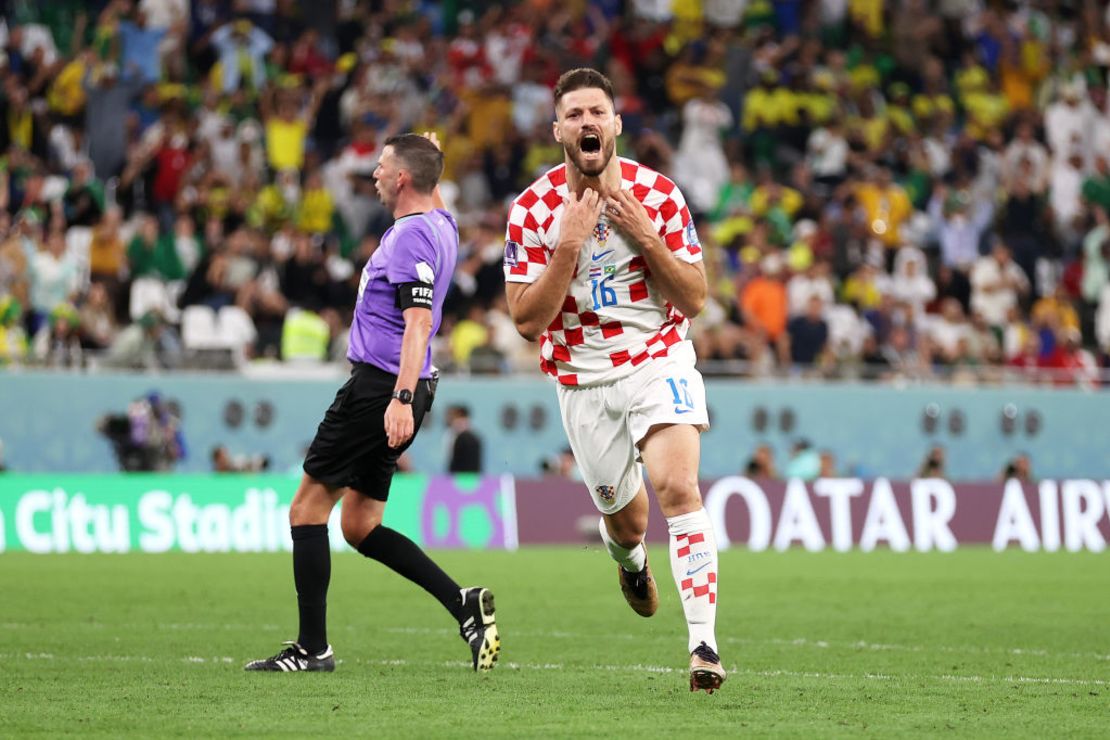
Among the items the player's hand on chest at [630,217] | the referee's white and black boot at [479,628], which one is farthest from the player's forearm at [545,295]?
the referee's white and black boot at [479,628]

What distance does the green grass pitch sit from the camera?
279 inches

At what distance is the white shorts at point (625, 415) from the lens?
8203 millimetres

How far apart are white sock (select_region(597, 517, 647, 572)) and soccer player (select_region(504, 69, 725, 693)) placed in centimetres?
41

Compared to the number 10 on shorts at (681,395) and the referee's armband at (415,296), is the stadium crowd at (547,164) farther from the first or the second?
the number 10 on shorts at (681,395)

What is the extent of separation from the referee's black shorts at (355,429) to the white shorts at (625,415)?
828 millimetres

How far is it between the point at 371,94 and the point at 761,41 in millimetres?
6772

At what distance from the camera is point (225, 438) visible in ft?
76.3

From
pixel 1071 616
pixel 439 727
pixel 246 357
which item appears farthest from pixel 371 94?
pixel 439 727

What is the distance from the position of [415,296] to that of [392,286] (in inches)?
7.7

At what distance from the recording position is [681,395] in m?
8.20

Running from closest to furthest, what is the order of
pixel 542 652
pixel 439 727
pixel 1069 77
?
pixel 439 727
pixel 542 652
pixel 1069 77

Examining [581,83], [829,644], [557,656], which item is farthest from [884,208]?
[581,83]

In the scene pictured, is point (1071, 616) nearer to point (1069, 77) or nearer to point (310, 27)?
point (310, 27)

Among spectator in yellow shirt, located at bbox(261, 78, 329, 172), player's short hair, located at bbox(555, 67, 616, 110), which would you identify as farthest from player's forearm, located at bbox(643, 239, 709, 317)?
spectator in yellow shirt, located at bbox(261, 78, 329, 172)
